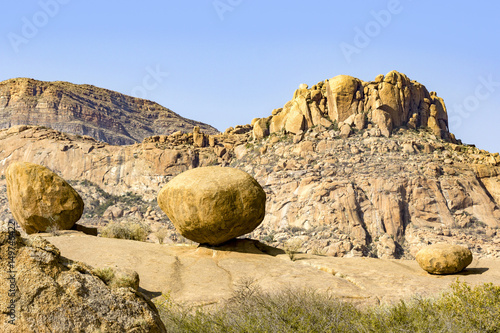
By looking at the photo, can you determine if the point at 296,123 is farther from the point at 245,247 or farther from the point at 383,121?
the point at 245,247

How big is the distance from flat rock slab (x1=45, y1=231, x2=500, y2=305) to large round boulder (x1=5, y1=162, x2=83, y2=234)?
169 cm

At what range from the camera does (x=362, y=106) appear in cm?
5203

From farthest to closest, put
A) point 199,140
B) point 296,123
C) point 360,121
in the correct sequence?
point 199,140 < point 296,123 < point 360,121

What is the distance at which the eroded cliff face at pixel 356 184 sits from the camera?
39.3m

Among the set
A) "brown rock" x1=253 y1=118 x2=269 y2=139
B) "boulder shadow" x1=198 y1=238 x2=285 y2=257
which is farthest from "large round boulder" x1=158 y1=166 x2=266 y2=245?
"brown rock" x1=253 y1=118 x2=269 y2=139

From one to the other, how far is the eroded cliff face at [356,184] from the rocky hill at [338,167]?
12cm

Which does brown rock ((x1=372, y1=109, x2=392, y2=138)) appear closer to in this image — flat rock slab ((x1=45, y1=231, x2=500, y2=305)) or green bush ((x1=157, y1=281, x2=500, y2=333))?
flat rock slab ((x1=45, y1=231, x2=500, y2=305))

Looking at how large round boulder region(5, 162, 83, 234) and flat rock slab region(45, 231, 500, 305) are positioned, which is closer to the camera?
flat rock slab region(45, 231, 500, 305)

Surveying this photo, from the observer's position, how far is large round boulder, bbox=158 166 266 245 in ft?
51.0

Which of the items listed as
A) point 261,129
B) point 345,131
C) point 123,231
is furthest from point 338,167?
point 123,231

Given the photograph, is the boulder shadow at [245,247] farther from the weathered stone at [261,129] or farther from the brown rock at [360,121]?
the weathered stone at [261,129]

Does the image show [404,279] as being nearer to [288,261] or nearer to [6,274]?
→ [288,261]

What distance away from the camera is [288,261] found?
1558 centimetres

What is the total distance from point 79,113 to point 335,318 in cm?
10828
